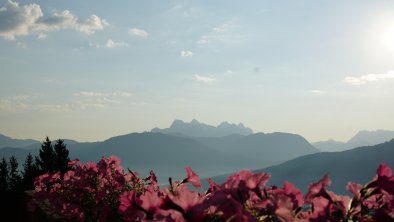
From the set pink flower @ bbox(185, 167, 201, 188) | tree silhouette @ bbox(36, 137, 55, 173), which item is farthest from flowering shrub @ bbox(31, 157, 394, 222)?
tree silhouette @ bbox(36, 137, 55, 173)

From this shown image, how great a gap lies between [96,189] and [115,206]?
15.7 inches

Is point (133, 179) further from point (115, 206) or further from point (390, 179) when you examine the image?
point (390, 179)

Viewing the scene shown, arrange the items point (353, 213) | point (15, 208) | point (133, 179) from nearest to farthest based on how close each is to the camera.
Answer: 1. point (353, 213)
2. point (133, 179)
3. point (15, 208)

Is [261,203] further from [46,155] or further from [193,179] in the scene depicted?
[46,155]

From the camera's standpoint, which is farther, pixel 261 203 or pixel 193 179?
pixel 193 179

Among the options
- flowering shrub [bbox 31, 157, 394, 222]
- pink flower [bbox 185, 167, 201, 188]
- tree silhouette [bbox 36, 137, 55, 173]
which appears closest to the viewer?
flowering shrub [bbox 31, 157, 394, 222]

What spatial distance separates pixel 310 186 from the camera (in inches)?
95.0

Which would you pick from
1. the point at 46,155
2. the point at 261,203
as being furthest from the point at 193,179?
the point at 46,155

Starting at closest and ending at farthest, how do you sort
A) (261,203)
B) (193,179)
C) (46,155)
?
(261,203) < (193,179) < (46,155)

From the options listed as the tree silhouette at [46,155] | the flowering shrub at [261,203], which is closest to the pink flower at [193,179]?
the flowering shrub at [261,203]

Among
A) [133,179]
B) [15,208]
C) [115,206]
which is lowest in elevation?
[15,208]

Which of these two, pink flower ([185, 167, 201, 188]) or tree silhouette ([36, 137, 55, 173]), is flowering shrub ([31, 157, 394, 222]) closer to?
pink flower ([185, 167, 201, 188])

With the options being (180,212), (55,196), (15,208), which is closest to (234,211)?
(180,212)

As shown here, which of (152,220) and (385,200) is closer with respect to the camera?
(152,220)
